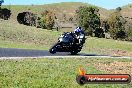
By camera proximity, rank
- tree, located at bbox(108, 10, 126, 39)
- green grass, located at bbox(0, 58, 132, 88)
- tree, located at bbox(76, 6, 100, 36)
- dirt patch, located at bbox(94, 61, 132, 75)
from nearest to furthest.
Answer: green grass, located at bbox(0, 58, 132, 88) → dirt patch, located at bbox(94, 61, 132, 75) → tree, located at bbox(76, 6, 100, 36) → tree, located at bbox(108, 10, 126, 39)

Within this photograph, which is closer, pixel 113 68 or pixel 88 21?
pixel 113 68

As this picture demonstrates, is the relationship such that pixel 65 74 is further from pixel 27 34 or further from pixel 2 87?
pixel 27 34

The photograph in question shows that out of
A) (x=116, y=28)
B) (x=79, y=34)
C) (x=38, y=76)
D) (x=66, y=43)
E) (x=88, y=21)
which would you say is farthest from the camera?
(x=116, y=28)

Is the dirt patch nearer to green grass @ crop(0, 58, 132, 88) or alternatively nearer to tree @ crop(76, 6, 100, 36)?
green grass @ crop(0, 58, 132, 88)

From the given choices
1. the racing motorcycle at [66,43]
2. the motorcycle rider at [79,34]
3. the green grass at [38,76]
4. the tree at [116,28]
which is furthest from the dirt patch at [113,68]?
the tree at [116,28]

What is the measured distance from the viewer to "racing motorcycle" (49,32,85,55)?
31.5 meters

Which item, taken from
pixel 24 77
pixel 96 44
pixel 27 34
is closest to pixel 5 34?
pixel 27 34

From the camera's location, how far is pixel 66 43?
1248 inches

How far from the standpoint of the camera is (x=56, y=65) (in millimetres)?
21828

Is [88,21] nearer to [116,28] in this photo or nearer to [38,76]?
[116,28]

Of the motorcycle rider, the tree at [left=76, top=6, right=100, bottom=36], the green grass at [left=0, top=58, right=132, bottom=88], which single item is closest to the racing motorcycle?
the motorcycle rider

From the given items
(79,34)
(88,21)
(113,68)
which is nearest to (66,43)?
(79,34)

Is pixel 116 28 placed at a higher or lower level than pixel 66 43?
lower

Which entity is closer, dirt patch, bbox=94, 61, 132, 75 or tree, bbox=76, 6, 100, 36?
dirt patch, bbox=94, 61, 132, 75
